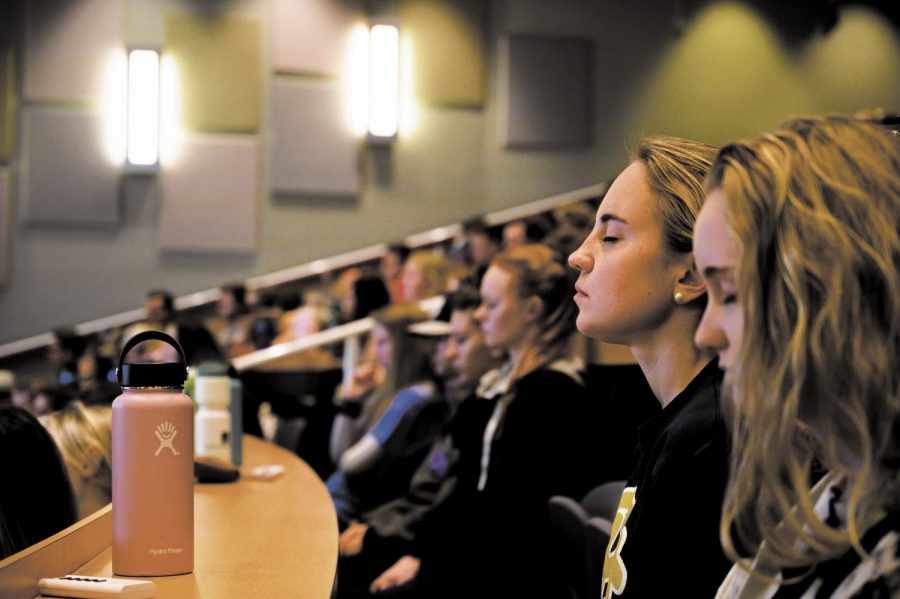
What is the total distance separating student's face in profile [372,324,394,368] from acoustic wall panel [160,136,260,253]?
13.6ft

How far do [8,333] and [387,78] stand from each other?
3.08 m

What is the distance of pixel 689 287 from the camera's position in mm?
1351

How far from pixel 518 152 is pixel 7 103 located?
351 centimetres

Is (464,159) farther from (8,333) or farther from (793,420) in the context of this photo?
(793,420)

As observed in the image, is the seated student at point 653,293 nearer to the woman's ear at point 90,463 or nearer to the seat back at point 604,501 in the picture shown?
the seat back at point 604,501

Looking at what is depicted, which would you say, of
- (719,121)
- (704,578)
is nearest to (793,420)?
(704,578)

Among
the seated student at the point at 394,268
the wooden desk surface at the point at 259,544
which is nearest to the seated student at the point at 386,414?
the wooden desk surface at the point at 259,544

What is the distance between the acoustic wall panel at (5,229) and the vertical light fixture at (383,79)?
246 centimetres

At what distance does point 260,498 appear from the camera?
6.06ft

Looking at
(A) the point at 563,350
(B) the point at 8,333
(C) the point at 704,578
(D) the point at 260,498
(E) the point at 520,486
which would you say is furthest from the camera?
(B) the point at 8,333

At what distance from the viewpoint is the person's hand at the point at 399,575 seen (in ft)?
8.29

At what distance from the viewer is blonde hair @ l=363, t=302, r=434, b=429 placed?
11.0 feet

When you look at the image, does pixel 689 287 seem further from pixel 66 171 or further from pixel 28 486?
pixel 66 171

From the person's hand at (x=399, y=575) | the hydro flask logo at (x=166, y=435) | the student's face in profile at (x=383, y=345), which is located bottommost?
the person's hand at (x=399, y=575)
